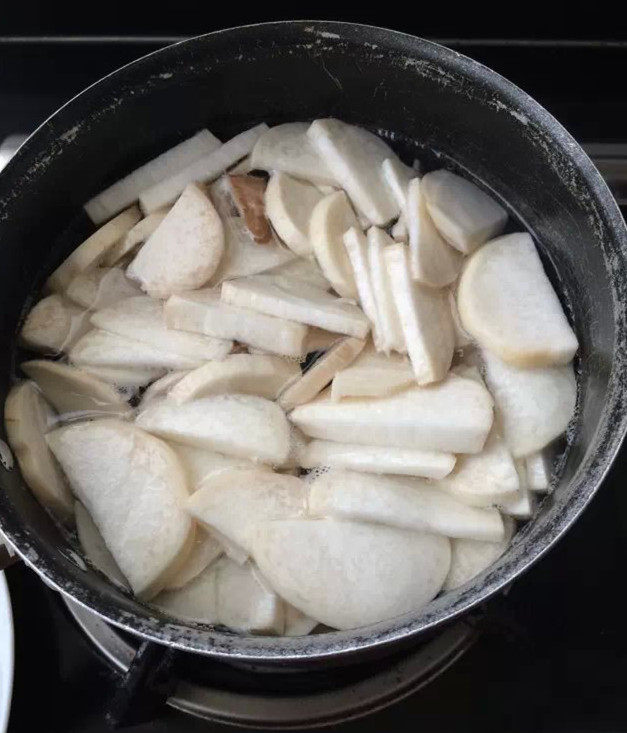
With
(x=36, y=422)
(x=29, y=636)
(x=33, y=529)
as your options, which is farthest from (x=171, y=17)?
(x=29, y=636)

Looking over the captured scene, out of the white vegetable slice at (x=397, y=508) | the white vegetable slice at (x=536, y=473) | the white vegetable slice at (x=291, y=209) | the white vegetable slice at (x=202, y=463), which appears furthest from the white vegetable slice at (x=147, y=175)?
the white vegetable slice at (x=536, y=473)

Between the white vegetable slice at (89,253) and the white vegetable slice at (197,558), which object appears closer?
the white vegetable slice at (197,558)

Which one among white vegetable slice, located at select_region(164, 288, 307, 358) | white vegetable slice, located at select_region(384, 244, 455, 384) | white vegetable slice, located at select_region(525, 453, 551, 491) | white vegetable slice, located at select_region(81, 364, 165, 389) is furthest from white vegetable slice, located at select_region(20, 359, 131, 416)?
white vegetable slice, located at select_region(525, 453, 551, 491)

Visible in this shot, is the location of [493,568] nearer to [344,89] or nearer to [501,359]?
[501,359]

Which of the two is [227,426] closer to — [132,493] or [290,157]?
[132,493]

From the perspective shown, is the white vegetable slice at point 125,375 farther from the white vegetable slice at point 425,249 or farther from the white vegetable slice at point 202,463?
the white vegetable slice at point 425,249

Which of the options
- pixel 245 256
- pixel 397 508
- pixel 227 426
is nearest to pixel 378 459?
pixel 397 508

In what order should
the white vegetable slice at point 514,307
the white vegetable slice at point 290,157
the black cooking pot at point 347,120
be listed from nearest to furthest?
the black cooking pot at point 347,120 → the white vegetable slice at point 514,307 → the white vegetable slice at point 290,157
